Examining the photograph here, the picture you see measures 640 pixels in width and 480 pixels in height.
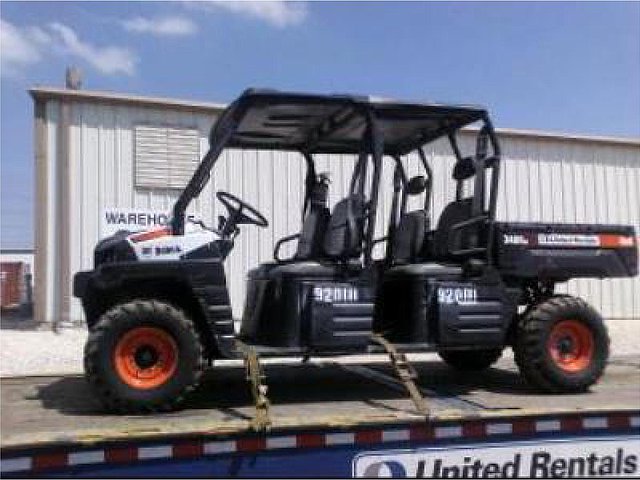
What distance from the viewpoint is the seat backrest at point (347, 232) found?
628 centimetres

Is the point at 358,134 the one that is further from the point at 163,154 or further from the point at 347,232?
the point at 163,154

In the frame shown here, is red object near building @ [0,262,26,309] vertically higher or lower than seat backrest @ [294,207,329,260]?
lower

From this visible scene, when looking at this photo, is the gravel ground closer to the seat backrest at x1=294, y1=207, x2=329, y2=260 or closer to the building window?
the building window

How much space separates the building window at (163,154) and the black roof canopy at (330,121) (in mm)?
8842

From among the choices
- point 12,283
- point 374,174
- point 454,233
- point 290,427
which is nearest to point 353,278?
point 374,174

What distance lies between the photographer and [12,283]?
25438 mm

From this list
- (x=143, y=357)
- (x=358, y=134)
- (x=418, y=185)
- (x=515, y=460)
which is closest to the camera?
(x=515, y=460)

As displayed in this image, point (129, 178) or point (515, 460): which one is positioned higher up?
point (129, 178)

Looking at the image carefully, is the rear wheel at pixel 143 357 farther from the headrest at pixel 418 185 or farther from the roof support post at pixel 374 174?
the headrest at pixel 418 185

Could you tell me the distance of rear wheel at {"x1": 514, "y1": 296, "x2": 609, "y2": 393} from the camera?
6.45 m

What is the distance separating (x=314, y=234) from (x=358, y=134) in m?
0.94

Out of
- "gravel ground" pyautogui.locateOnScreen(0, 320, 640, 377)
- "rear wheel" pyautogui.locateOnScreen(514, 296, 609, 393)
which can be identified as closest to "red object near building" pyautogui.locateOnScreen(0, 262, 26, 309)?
"gravel ground" pyautogui.locateOnScreen(0, 320, 640, 377)

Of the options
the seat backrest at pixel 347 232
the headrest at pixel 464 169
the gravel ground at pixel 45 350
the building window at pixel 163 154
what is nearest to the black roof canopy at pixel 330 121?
the headrest at pixel 464 169

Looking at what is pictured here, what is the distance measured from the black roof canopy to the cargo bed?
76.8 inches
